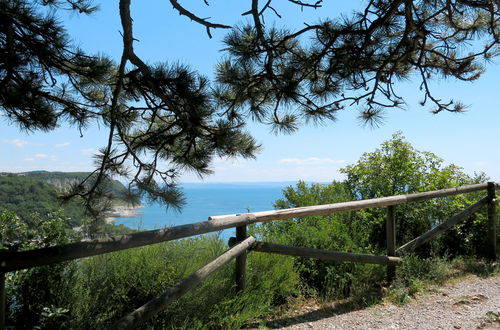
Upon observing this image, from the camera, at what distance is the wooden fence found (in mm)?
1953

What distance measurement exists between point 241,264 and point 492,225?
405cm

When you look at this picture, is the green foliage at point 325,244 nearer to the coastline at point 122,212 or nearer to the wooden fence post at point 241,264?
the wooden fence post at point 241,264

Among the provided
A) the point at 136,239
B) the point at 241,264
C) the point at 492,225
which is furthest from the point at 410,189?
the point at 136,239

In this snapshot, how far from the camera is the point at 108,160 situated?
3.90 metres

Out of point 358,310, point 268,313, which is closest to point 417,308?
point 358,310

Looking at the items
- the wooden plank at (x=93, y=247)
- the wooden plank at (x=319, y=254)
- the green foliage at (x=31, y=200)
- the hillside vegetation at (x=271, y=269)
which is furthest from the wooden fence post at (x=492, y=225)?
the green foliage at (x=31, y=200)

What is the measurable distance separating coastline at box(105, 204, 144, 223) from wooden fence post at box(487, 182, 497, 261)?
15.6 ft

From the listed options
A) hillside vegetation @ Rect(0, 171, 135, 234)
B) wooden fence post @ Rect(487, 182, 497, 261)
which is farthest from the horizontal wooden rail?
wooden fence post @ Rect(487, 182, 497, 261)

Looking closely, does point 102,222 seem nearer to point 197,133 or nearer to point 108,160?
point 108,160

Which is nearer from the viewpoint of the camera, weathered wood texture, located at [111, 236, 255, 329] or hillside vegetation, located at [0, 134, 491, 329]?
weathered wood texture, located at [111, 236, 255, 329]

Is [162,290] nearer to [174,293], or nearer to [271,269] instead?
[174,293]

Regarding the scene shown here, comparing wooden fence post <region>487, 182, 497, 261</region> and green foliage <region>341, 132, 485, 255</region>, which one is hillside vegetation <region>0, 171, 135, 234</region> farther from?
wooden fence post <region>487, 182, 497, 261</region>

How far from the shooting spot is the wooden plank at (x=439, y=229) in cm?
461

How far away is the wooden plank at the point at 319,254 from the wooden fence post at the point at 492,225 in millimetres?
2078
